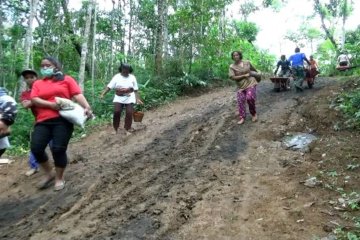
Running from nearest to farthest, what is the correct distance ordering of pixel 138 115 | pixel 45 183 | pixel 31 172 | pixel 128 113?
pixel 45 183 < pixel 31 172 < pixel 128 113 < pixel 138 115

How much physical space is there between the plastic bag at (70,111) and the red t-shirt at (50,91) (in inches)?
4.2

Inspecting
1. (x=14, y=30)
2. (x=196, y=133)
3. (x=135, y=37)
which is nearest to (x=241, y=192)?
(x=196, y=133)

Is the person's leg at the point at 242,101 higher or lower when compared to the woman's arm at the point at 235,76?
lower

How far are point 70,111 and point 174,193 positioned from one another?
1582 millimetres

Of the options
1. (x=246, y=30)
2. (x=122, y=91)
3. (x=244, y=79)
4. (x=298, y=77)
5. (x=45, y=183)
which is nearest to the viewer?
(x=45, y=183)

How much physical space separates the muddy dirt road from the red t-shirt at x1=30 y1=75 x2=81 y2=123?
38.7 inches

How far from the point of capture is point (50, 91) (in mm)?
5156

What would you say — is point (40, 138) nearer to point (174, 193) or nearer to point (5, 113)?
point (5, 113)

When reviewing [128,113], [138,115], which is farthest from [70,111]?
[138,115]

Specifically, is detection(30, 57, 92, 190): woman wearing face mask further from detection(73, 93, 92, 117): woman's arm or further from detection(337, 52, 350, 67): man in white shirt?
detection(337, 52, 350, 67): man in white shirt

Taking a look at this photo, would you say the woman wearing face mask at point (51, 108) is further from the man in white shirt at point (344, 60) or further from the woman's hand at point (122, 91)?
the man in white shirt at point (344, 60)

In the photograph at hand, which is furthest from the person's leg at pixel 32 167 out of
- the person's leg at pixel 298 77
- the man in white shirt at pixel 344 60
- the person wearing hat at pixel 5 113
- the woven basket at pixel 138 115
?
the man in white shirt at pixel 344 60

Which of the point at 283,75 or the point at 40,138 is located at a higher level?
the point at 283,75

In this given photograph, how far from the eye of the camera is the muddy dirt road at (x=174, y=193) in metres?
4.04
